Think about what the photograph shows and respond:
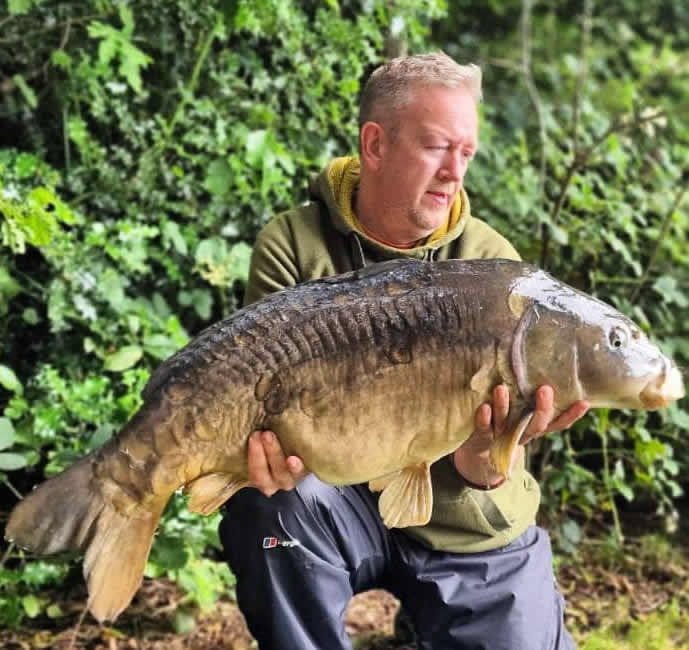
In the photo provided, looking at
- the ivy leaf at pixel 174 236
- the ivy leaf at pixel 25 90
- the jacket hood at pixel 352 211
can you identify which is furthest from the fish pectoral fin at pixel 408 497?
the ivy leaf at pixel 25 90

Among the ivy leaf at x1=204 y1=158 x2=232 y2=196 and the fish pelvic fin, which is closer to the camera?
the fish pelvic fin

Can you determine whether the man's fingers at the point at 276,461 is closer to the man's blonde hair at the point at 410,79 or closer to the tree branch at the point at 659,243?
the man's blonde hair at the point at 410,79

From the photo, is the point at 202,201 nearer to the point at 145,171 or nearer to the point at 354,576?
the point at 145,171

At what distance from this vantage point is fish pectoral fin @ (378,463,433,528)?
2.02 meters

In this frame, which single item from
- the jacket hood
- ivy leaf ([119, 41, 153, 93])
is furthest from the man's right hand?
ivy leaf ([119, 41, 153, 93])

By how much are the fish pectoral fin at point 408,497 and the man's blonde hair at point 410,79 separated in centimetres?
86

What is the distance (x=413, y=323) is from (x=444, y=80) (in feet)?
2.29

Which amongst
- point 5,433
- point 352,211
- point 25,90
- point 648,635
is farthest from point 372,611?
point 25,90

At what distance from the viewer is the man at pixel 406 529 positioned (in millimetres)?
2273

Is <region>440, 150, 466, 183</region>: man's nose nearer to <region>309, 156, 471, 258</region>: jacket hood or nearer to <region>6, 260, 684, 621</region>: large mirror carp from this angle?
<region>309, 156, 471, 258</region>: jacket hood

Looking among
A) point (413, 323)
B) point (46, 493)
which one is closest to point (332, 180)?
point (413, 323)

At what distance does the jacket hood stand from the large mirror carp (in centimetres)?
47

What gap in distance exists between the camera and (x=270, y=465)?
2006 mm

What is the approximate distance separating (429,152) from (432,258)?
0.30 m
